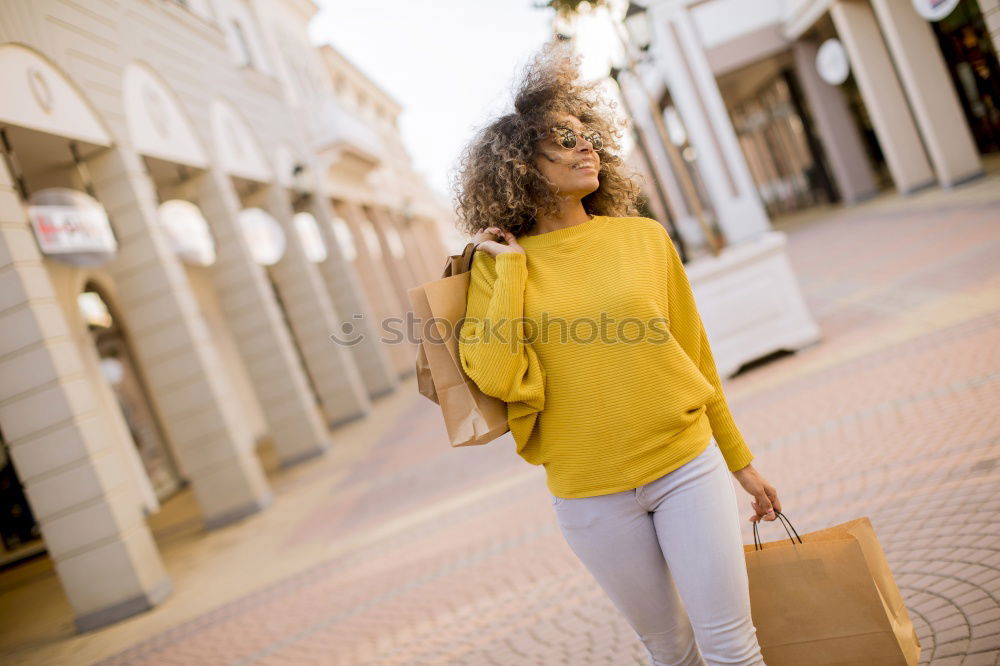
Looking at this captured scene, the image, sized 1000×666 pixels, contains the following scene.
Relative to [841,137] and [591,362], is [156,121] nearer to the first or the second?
[591,362]

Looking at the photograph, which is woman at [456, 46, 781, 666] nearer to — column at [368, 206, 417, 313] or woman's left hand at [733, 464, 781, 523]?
woman's left hand at [733, 464, 781, 523]

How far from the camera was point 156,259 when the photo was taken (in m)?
9.38

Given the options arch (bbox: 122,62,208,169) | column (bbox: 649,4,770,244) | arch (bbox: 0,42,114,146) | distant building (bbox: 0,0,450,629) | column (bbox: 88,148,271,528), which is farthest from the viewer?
column (bbox: 649,4,770,244)

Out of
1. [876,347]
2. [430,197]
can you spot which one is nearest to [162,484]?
[876,347]

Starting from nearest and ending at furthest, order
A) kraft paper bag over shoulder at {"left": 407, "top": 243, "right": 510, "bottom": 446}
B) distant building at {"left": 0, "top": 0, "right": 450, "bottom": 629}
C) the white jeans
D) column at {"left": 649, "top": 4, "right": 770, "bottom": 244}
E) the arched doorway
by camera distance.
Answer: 1. the white jeans
2. kraft paper bag over shoulder at {"left": 407, "top": 243, "right": 510, "bottom": 446}
3. distant building at {"left": 0, "top": 0, "right": 450, "bottom": 629}
4. the arched doorway
5. column at {"left": 649, "top": 4, "right": 770, "bottom": 244}

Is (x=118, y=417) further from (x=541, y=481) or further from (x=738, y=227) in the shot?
(x=738, y=227)

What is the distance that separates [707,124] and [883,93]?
3635 millimetres

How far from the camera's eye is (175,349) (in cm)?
956

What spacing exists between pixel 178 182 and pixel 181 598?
23.3 ft

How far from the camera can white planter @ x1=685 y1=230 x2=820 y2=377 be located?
762 cm

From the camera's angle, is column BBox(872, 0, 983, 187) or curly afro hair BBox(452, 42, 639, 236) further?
column BBox(872, 0, 983, 187)

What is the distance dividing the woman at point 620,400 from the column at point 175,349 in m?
8.35

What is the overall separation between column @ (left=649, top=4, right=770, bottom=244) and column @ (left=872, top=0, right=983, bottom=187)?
12.0 ft

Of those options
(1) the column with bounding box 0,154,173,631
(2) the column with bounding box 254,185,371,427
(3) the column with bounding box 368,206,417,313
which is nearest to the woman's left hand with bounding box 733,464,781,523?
(1) the column with bounding box 0,154,173,631
